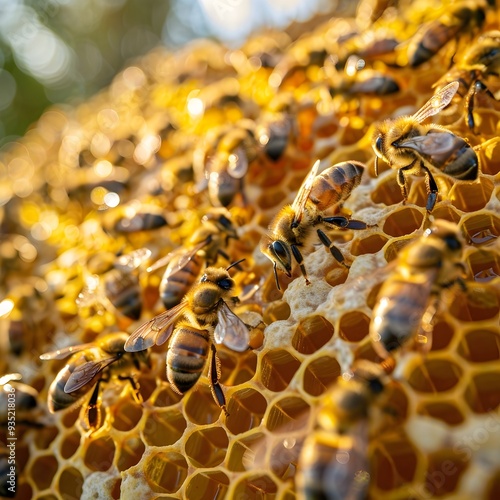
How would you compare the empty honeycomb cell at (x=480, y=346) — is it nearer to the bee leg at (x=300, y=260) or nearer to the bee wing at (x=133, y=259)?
the bee leg at (x=300, y=260)

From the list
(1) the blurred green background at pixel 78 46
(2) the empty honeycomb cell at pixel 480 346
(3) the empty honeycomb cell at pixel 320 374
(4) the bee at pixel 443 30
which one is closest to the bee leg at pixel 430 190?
(2) the empty honeycomb cell at pixel 480 346

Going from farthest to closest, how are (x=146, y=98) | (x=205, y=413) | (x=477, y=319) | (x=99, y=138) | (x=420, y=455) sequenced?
(x=146, y=98) → (x=99, y=138) → (x=205, y=413) → (x=477, y=319) → (x=420, y=455)

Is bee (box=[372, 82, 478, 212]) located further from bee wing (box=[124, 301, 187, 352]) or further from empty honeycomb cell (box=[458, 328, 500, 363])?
bee wing (box=[124, 301, 187, 352])

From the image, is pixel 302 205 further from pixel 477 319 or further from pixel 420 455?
pixel 420 455

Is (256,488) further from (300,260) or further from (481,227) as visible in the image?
(481,227)

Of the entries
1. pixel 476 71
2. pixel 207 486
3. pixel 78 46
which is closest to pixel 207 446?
pixel 207 486

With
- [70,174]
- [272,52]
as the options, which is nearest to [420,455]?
[272,52]
